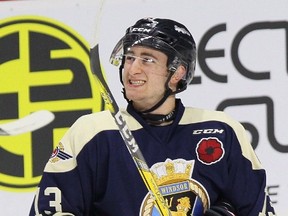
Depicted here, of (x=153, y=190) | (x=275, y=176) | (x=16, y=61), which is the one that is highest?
(x=16, y=61)

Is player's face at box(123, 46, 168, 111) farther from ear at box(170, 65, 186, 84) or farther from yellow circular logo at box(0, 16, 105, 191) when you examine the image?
yellow circular logo at box(0, 16, 105, 191)

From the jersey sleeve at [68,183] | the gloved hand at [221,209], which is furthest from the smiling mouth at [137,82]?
the gloved hand at [221,209]

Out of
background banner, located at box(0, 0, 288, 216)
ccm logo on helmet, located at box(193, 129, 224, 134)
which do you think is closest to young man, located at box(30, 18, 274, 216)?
ccm logo on helmet, located at box(193, 129, 224, 134)

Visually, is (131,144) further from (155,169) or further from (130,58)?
(130,58)

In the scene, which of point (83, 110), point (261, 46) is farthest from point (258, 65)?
point (83, 110)

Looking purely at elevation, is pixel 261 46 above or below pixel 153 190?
above

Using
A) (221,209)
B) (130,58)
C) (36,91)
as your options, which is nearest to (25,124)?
(36,91)

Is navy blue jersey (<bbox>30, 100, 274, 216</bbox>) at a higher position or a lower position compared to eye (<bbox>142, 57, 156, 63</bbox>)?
lower

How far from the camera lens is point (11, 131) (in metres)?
2.82

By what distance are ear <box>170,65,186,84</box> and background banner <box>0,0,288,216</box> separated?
2.42ft

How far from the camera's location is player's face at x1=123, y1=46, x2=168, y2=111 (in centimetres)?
202

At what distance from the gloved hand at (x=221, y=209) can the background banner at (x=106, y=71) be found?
864 mm

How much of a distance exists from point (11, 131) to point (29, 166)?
0.38 feet

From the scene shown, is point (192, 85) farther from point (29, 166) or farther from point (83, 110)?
point (29, 166)
